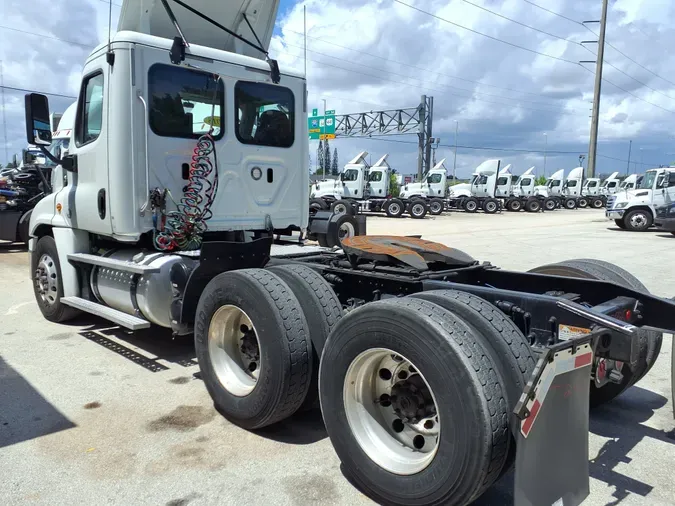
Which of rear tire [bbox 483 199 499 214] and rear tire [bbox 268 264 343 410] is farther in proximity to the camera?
rear tire [bbox 483 199 499 214]

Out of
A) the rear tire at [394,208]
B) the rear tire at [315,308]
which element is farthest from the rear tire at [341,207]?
the rear tire at [315,308]

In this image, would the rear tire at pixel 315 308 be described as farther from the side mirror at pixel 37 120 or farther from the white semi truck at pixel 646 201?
the white semi truck at pixel 646 201

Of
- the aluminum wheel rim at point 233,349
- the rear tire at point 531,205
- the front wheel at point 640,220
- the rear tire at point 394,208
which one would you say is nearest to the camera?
the aluminum wheel rim at point 233,349

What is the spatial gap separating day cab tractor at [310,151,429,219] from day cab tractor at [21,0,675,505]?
2473 cm

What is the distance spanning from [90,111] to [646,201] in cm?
2289

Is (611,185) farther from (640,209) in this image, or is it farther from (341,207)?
(341,207)

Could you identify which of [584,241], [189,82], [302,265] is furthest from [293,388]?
[584,241]

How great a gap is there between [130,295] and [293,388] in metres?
2.48

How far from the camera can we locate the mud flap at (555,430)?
2324 millimetres

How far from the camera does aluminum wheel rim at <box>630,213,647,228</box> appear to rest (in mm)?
22620

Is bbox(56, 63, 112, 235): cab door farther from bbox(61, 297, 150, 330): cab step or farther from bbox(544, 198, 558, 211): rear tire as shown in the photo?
bbox(544, 198, 558, 211): rear tire

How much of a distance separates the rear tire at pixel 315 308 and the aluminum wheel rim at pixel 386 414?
0.46m

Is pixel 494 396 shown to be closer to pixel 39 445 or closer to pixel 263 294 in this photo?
pixel 263 294

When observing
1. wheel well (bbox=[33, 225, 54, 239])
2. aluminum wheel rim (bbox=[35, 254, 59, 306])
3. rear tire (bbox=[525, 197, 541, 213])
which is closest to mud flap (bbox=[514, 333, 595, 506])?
aluminum wheel rim (bbox=[35, 254, 59, 306])
